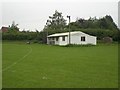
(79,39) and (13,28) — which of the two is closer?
(79,39)

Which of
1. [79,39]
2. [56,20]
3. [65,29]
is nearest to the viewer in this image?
[79,39]

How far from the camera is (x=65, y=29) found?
76.6 metres

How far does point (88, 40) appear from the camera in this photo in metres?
52.7

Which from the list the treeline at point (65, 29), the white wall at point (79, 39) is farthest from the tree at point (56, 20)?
the white wall at point (79, 39)

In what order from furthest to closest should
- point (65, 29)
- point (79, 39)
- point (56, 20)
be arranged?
point (56, 20) < point (65, 29) < point (79, 39)

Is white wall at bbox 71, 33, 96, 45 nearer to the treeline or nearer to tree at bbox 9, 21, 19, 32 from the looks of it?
the treeline

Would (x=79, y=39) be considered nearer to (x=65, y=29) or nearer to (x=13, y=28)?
(x=65, y=29)

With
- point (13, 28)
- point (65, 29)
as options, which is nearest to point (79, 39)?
point (65, 29)

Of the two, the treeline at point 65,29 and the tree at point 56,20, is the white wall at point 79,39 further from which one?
the tree at point 56,20

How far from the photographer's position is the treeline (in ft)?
222

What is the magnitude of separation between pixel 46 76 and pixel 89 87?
2807 mm

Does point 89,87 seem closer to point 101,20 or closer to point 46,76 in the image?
point 46,76

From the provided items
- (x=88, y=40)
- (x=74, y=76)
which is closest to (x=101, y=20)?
(x=88, y=40)

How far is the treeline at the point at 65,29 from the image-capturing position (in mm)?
67600
